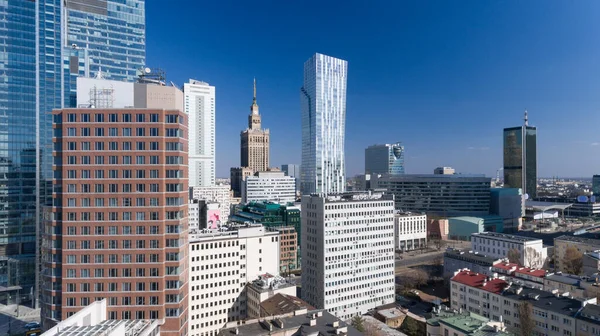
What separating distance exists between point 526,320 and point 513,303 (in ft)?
22.1

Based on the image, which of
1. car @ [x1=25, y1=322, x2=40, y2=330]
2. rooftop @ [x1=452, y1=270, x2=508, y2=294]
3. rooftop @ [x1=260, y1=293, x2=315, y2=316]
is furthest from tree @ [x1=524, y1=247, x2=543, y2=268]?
car @ [x1=25, y1=322, x2=40, y2=330]

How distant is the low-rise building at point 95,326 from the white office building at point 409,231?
136199mm

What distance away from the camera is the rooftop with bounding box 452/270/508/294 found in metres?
79.5

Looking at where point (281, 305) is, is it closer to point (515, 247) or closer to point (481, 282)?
point (481, 282)

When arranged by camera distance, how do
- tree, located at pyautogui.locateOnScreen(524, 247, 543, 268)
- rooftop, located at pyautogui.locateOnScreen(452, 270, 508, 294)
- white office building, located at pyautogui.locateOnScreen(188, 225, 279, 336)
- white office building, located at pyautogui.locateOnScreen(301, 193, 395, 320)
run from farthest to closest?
1. tree, located at pyautogui.locateOnScreen(524, 247, 543, 268)
2. white office building, located at pyautogui.locateOnScreen(301, 193, 395, 320)
3. white office building, located at pyautogui.locateOnScreen(188, 225, 279, 336)
4. rooftop, located at pyautogui.locateOnScreen(452, 270, 508, 294)

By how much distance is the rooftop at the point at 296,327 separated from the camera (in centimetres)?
5434

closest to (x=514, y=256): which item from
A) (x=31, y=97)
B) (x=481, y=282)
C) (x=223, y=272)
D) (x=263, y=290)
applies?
(x=481, y=282)

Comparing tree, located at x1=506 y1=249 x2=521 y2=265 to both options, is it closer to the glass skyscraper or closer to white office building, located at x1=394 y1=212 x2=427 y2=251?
white office building, located at x1=394 y1=212 x2=427 y2=251

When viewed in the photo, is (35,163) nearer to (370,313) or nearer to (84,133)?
(84,133)

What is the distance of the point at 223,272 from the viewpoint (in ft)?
288

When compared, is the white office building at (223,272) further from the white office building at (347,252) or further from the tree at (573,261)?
the tree at (573,261)

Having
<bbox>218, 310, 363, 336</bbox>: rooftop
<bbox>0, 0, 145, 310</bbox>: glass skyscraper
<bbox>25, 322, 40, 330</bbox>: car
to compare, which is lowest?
<bbox>25, 322, 40, 330</bbox>: car

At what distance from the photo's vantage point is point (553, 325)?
220ft

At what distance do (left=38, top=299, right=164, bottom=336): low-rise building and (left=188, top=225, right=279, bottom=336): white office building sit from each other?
2963 cm
